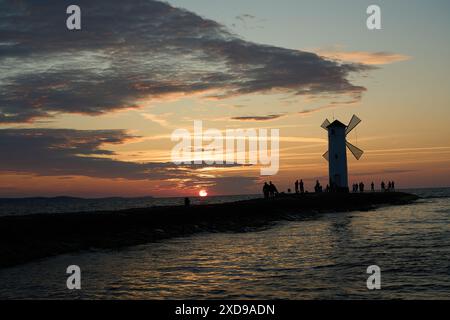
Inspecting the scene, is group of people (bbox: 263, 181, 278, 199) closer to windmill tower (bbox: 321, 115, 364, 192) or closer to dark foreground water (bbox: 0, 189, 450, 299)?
windmill tower (bbox: 321, 115, 364, 192)

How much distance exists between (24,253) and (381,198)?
68617 millimetres

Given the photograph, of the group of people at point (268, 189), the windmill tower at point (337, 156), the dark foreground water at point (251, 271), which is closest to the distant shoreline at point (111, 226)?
the dark foreground water at point (251, 271)

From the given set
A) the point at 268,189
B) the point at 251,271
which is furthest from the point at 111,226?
the point at 268,189

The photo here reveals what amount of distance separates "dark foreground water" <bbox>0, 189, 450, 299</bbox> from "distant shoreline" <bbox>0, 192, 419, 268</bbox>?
1658 mm

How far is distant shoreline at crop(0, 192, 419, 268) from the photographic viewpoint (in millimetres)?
22062

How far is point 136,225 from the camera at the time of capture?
100 feet

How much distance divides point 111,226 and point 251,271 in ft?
47.0

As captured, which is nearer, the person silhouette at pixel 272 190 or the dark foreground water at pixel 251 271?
the dark foreground water at pixel 251 271

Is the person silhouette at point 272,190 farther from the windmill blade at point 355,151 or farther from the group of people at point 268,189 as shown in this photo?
the windmill blade at point 355,151

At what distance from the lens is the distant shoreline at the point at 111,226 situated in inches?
869

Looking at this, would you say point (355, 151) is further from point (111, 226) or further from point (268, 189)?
point (111, 226)

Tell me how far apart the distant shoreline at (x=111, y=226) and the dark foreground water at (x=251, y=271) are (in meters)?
1.66

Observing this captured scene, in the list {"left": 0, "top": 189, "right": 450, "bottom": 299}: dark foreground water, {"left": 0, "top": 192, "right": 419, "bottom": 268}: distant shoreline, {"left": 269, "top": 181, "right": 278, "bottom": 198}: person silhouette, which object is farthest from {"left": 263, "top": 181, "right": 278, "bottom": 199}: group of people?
{"left": 0, "top": 189, "right": 450, "bottom": 299}: dark foreground water
